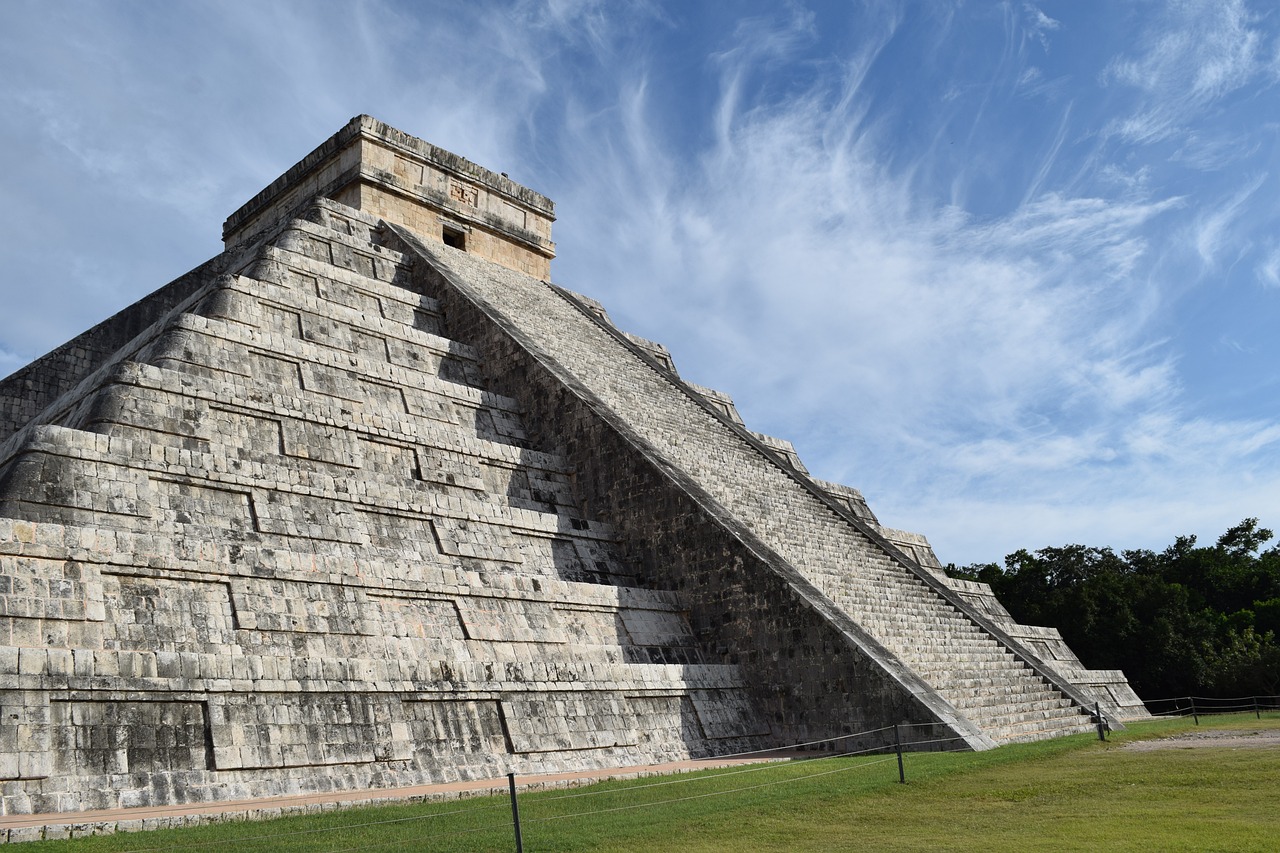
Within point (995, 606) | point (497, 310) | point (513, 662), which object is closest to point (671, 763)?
point (513, 662)

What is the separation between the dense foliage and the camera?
23203 mm

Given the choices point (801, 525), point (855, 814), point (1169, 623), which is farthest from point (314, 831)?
point (1169, 623)

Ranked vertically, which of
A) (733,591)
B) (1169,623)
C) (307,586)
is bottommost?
(1169,623)

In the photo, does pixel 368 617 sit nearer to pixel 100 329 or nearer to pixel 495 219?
pixel 100 329

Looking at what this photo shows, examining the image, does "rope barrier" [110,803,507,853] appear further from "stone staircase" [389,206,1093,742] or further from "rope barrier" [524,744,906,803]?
"stone staircase" [389,206,1093,742]

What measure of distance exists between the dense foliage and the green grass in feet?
51.7

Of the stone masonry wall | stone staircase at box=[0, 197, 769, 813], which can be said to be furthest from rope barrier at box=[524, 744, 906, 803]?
stone staircase at box=[0, 197, 769, 813]

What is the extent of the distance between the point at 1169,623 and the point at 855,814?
66.3ft

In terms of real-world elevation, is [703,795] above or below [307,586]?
below

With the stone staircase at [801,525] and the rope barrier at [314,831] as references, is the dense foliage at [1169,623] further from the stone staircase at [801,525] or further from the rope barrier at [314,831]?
the rope barrier at [314,831]

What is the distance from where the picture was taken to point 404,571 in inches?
404

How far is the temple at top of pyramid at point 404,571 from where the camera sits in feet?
25.9

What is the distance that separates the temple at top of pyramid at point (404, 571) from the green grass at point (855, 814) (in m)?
1.30

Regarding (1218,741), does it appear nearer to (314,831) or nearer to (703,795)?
(703,795)
